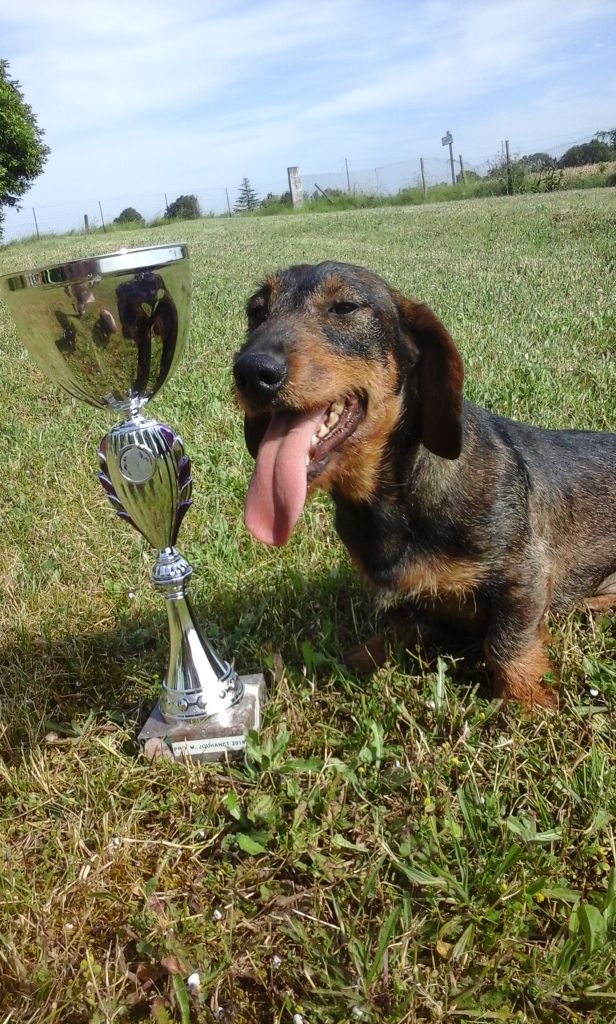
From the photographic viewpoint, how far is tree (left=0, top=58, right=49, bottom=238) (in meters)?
38.0

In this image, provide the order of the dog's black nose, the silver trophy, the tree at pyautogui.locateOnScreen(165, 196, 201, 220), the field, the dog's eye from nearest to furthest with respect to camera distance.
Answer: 1. the field
2. the dog's black nose
3. the silver trophy
4. the dog's eye
5. the tree at pyautogui.locateOnScreen(165, 196, 201, 220)

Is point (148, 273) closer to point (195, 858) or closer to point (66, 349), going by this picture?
point (66, 349)

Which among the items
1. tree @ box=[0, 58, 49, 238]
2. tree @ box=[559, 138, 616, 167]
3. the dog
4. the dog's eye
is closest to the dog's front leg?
the dog

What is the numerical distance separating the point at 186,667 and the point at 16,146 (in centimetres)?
4342

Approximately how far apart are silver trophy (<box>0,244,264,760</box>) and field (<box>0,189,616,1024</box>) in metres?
0.16

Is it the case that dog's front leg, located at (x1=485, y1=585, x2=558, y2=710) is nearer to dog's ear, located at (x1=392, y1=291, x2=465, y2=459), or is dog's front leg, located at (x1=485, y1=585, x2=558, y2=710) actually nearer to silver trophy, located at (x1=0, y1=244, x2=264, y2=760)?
dog's ear, located at (x1=392, y1=291, x2=465, y2=459)

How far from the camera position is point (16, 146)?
1538 inches

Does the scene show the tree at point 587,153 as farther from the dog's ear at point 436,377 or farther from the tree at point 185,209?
the dog's ear at point 436,377

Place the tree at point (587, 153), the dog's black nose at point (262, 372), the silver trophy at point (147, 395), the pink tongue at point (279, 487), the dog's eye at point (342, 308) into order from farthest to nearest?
the tree at point (587, 153) → the dog's eye at point (342, 308) → the silver trophy at point (147, 395) → the pink tongue at point (279, 487) → the dog's black nose at point (262, 372)

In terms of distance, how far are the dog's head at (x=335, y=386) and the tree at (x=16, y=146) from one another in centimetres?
4014

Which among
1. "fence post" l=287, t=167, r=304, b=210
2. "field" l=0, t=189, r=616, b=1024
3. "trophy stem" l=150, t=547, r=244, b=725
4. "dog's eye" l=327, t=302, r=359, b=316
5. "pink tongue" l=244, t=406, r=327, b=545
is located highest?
"fence post" l=287, t=167, r=304, b=210

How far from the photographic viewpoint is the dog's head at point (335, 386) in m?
2.42

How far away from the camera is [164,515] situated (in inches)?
111

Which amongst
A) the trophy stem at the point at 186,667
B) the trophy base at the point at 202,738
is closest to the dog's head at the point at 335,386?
the trophy stem at the point at 186,667
